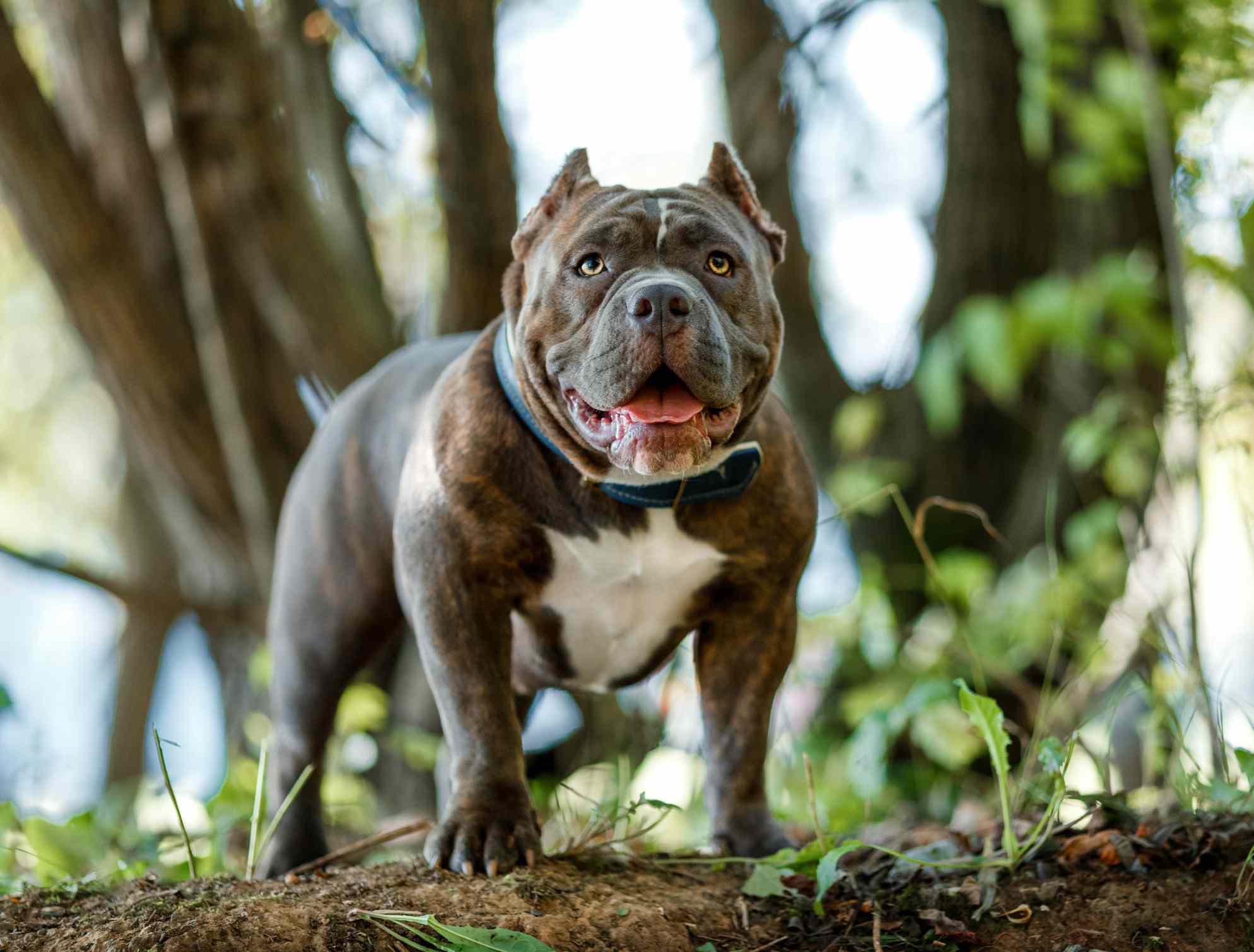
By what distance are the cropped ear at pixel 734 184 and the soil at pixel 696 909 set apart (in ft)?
4.73

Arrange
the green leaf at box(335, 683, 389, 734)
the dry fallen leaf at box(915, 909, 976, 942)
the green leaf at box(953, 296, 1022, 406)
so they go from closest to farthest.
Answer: the dry fallen leaf at box(915, 909, 976, 942) < the green leaf at box(953, 296, 1022, 406) < the green leaf at box(335, 683, 389, 734)

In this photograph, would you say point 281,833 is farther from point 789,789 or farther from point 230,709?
point 230,709

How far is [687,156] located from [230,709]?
4204 mm

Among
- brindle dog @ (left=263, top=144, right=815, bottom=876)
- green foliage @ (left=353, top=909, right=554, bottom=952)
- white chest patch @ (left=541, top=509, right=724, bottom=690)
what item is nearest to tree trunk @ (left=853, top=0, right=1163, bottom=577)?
brindle dog @ (left=263, top=144, right=815, bottom=876)

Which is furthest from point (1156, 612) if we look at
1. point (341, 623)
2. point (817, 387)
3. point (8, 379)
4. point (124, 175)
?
point (8, 379)

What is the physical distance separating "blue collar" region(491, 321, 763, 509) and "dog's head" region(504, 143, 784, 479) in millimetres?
60

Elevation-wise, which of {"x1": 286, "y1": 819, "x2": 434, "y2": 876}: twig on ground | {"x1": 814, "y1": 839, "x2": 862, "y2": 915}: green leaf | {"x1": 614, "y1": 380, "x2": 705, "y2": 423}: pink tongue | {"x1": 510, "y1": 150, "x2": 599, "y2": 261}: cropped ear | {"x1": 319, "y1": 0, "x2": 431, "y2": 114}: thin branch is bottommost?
{"x1": 814, "y1": 839, "x2": 862, "y2": 915}: green leaf

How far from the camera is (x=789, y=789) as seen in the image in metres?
4.47

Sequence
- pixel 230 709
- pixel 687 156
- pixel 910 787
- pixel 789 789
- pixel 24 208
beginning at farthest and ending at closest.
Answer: pixel 687 156 < pixel 230 709 < pixel 910 787 < pixel 24 208 < pixel 789 789

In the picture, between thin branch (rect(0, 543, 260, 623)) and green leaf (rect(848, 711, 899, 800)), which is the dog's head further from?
thin branch (rect(0, 543, 260, 623))

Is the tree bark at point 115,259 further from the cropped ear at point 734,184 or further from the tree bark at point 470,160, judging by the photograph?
the cropped ear at point 734,184

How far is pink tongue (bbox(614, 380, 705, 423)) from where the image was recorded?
258 cm

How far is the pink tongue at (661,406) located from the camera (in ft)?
8.46

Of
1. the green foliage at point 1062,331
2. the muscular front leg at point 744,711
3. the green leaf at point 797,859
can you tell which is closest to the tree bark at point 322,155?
the green foliage at point 1062,331
